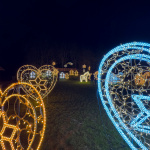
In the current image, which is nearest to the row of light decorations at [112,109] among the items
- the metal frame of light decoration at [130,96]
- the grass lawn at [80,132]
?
the metal frame of light decoration at [130,96]

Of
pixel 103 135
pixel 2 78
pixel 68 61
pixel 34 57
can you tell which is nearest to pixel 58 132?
pixel 103 135

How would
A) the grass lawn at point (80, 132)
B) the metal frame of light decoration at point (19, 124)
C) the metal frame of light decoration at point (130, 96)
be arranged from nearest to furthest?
the metal frame of light decoration at point (19, 124), the metal frame of light decoration at point (130, 96), the grass lawn at point (80, 132)

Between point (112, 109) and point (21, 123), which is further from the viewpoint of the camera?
point (21, 123)

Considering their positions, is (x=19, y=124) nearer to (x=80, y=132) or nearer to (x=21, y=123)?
(x=21, y=123)

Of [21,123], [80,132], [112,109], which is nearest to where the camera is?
[112,109]

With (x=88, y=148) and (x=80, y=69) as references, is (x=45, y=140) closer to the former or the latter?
(x=88, y=148)

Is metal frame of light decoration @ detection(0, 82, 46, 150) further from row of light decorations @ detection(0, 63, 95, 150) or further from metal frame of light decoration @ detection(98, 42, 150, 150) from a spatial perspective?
metal frame of light decoration @ detection(98, 42, 150, 150)

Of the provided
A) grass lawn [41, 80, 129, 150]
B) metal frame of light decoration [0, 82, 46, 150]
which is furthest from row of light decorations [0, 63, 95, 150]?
grass lawn [41, 80, 129, 150]

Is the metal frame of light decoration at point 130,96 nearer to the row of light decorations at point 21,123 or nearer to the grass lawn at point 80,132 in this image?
the grass lawn at point 80,132

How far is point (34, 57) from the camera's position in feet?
83.8

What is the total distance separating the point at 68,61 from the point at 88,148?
2954 centimetres

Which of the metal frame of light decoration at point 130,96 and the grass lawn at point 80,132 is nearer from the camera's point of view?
the metal frame of light decoration at point 130,96

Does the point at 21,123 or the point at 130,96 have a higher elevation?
the point at 130,96

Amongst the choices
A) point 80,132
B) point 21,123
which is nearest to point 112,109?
point 80,132
